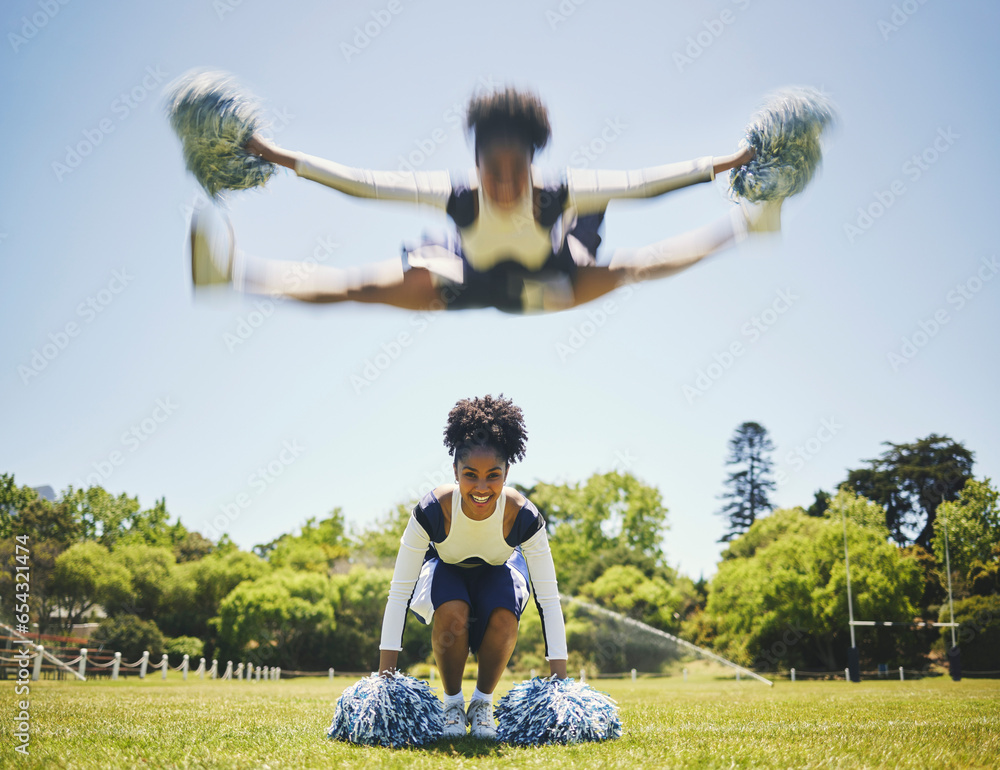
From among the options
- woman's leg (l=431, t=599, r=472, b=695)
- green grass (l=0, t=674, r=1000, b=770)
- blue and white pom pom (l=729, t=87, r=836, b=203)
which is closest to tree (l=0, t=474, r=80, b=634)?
green grass (l=0, t=674, r=1000, b=770)

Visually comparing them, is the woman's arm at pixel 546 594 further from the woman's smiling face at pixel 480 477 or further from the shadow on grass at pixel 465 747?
the shadow on grass at pixel 465 747

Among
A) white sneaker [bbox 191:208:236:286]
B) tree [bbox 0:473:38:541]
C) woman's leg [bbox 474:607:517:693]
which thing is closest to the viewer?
white sneaker [bbox 191:208:236:286]

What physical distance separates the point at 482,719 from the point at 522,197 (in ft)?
10.5

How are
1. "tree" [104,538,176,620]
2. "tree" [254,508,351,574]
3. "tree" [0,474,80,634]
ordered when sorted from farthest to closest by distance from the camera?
"tree" [254,508,351,574], "tree" [104,538,176,620], "tree" [0,474,80,634]

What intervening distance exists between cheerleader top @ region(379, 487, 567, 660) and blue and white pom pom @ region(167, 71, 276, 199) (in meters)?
2.35

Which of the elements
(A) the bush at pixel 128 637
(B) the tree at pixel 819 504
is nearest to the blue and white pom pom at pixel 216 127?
(A) the bush at pixel 128 637

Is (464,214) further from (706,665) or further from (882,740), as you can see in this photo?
(706,665)

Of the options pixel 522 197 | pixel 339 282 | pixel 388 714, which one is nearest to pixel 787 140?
pixel 522 197

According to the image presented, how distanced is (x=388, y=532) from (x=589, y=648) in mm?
17456

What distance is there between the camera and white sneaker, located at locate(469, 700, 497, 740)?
14.2 feet

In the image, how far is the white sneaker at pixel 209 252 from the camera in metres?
2.64

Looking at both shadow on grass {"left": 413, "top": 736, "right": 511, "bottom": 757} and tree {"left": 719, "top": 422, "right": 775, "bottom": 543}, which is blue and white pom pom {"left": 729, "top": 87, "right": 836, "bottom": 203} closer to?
shadow on grass {"left": 413, "top": 736, "right": 511, "bottom": 757}

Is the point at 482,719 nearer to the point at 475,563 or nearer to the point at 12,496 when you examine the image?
the point at 475,563

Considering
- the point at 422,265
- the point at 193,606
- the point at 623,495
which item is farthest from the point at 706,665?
the point at 422,265
